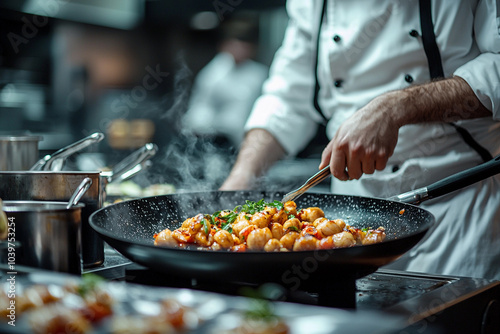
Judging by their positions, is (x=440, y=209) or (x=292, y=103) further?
(x=292, y=103)

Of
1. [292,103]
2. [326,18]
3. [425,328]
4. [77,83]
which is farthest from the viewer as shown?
[77,83]

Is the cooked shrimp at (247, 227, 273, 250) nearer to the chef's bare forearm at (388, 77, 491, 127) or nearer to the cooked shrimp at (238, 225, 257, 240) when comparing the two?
the cooked shrimp at (238, 225, 257, 240)

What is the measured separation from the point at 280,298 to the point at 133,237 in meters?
0.52

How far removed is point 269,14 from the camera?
5305 mm

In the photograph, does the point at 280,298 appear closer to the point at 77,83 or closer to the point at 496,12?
the point at 496,12

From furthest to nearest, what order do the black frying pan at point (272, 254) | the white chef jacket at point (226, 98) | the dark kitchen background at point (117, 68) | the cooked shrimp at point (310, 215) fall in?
the white chef jacket at point (226, 98) < the dark kitchen background at point (117, 68) < the cooked shrimp at point (310, 215) < the black frying pan at point (272, 254)

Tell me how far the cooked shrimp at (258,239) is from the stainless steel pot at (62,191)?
38cm

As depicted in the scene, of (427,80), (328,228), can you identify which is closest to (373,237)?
(328,228)

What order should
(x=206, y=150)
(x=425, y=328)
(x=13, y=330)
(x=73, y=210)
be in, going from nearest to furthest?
(x=13, y=330), (x=425, y=328), (x=73, y=210), (x=206, y=150)

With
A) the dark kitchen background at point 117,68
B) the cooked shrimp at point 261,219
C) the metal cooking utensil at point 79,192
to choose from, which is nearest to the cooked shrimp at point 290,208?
the cooked shrimp at point 261,219

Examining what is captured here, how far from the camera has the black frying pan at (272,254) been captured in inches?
36.1

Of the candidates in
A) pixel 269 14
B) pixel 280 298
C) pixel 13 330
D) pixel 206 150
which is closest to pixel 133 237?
pixel 280 298

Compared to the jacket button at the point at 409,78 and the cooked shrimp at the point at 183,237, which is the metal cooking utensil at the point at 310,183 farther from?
the jacket button at the point at 409,78

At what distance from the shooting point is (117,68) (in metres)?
5.73
